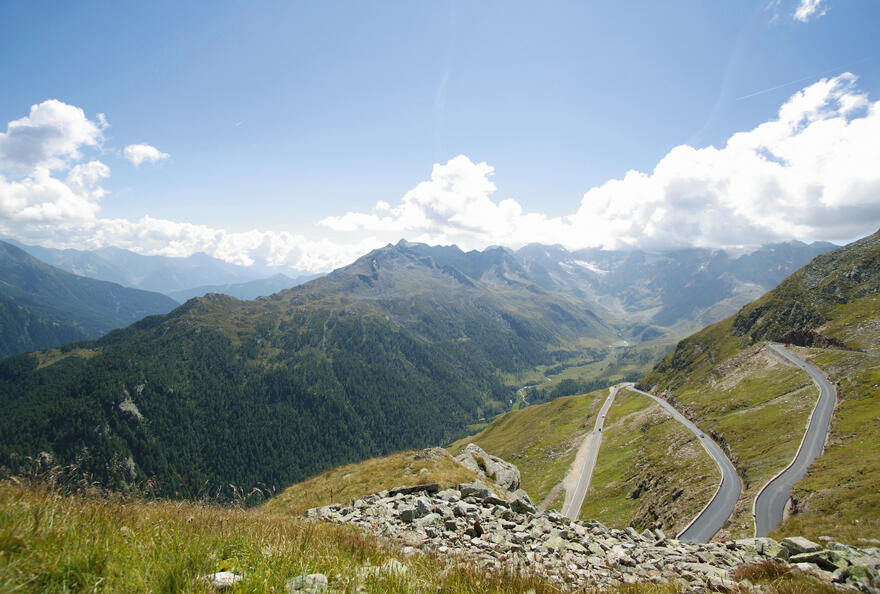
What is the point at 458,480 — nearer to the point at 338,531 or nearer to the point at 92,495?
the point at 338,531

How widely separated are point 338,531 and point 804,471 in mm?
63434

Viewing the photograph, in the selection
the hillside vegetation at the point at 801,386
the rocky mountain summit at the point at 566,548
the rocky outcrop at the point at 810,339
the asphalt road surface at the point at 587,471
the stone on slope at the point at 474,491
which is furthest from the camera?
the rocky outcrop at the point at 810,339

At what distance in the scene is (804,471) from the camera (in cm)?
4516

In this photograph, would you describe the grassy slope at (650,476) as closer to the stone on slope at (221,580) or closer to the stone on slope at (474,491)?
the stone on slope at (474,491)

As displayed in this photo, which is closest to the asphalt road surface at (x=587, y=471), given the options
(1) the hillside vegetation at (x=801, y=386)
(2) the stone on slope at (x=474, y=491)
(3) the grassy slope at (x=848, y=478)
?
(1) the hillside vegetation at (x=801, y=386)

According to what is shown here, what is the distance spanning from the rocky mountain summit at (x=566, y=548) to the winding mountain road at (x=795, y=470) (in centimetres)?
3493

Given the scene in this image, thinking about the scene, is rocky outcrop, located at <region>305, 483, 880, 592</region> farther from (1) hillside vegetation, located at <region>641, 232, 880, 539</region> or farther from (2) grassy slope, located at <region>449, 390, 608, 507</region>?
(2) grassy slope, located at <region>449, 390, 608, 507</region>

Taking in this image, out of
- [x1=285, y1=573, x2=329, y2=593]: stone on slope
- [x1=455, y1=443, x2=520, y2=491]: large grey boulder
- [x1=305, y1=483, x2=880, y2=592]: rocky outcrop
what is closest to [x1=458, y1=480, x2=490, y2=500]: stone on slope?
[x1=305, y1=483, x2=880, y2=592]: rocky outcrop

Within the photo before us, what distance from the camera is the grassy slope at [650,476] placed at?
52.8 m

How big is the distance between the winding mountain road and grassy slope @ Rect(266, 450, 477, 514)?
121 ft

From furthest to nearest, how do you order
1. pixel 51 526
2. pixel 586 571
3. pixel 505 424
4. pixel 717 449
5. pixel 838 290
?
pixel 505 424 < pixel 838 290 < pixel 717 449 < pixel 586 571 < pixel 51 526

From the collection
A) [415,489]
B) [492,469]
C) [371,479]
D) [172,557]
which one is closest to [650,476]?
[492,469]

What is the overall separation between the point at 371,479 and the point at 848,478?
48563 millimetres

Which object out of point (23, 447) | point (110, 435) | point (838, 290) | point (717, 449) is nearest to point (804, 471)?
point (717, 449)
